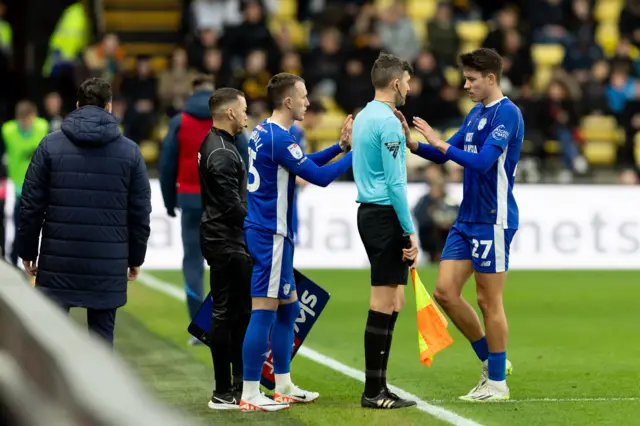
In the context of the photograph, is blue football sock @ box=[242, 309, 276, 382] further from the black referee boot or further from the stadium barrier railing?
the stadium barrier railing

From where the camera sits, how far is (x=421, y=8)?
86.7 feet

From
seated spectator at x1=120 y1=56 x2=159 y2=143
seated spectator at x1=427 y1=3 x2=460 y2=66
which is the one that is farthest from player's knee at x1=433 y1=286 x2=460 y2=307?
seated spectator at x1=427 y1=3 x2=460 y2=66

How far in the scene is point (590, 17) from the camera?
25938 millimetres

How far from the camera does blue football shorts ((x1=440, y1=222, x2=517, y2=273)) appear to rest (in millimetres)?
8320

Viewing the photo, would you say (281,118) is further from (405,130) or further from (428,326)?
(428,326)

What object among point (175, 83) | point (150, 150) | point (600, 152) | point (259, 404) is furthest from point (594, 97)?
point (259, 404)

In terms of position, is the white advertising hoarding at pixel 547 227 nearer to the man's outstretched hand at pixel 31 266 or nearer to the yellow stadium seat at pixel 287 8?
the yellow stadium seat at pixel 287 8

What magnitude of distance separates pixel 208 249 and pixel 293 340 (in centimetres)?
80

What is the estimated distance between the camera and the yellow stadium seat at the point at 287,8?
1032 inches

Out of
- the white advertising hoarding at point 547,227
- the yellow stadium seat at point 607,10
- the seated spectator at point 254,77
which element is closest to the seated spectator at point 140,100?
the seated spectator at point 254,77

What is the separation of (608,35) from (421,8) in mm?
3677

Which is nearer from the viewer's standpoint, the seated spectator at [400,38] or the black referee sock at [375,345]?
the black referee sock at [375,345]

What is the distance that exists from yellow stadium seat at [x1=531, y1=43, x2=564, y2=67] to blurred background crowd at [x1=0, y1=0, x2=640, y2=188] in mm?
26

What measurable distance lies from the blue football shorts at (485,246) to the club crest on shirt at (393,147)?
90 centimetres
